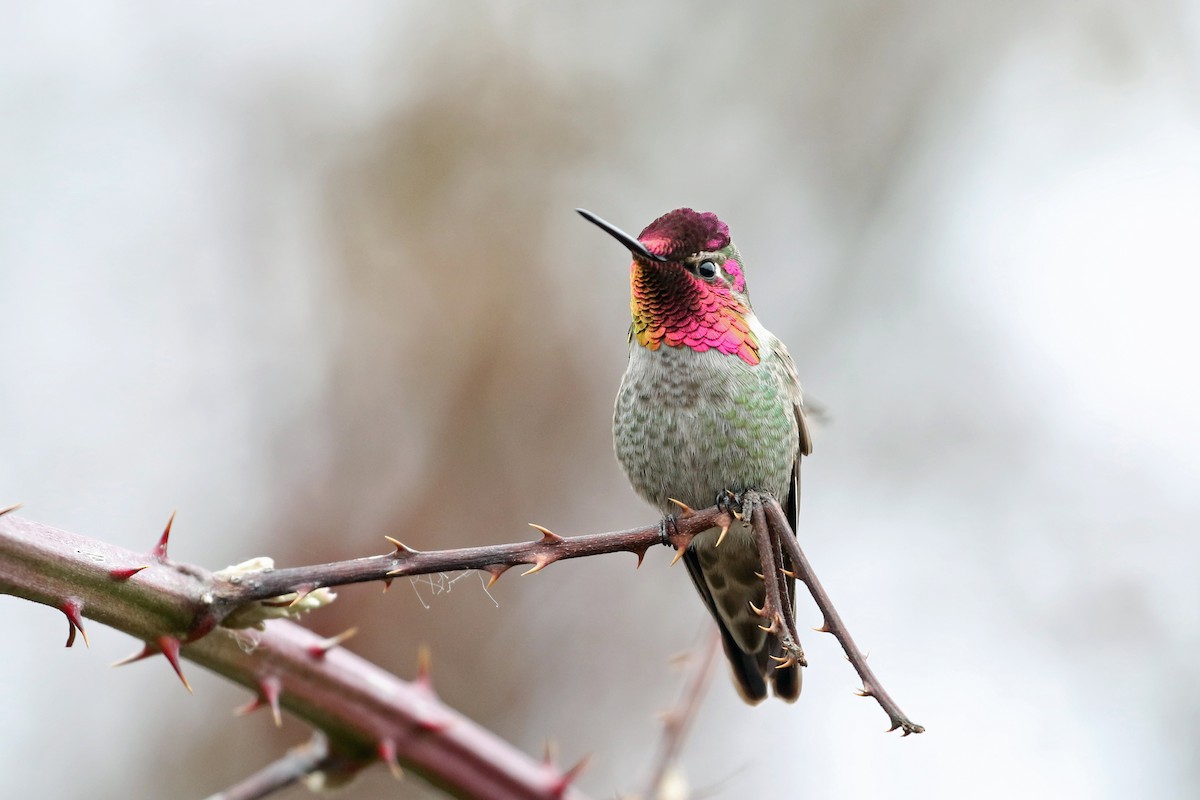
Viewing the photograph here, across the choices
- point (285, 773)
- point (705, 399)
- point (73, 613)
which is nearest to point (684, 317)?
point (705, 399)

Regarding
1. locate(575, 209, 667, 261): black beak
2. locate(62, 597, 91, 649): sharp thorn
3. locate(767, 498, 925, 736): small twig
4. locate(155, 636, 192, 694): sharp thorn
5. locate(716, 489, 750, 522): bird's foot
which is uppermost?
locate(575, 209, 667, 261): black beak

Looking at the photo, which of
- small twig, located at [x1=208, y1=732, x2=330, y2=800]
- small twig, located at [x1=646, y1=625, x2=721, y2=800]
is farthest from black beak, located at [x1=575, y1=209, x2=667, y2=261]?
small twig, located at [x1=208, y1=732, x2=330, y2=800]

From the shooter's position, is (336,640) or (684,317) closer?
(336,640)

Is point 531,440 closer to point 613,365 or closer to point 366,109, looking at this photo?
point 613,365

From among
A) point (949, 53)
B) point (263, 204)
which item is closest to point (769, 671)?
point (263, 204)

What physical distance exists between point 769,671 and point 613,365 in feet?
10.4

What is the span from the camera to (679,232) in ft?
10.2

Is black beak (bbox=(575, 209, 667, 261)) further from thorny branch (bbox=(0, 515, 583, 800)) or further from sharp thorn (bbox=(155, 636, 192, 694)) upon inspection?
sharp thorn (bbox=(155, 636, 192, 694))

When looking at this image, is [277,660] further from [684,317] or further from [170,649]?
[684,317]

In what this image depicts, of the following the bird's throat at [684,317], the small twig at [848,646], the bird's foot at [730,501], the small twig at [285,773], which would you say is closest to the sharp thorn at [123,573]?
the small twig at [285,773]

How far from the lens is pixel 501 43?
6.77 metres

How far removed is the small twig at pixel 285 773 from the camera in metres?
1.89

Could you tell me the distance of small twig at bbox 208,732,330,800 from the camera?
1886mm

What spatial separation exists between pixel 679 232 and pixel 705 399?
1.71ft
